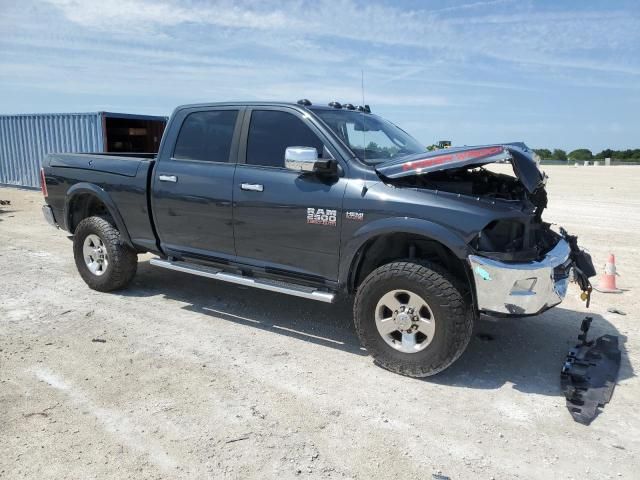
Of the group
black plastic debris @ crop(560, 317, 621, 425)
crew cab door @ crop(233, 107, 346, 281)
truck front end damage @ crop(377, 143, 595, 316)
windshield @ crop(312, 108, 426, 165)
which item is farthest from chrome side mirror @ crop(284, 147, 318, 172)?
black plastic debris @ crop(560, 317, 621, 425)

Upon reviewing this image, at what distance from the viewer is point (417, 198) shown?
3.94 meters

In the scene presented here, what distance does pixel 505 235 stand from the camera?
155 inches

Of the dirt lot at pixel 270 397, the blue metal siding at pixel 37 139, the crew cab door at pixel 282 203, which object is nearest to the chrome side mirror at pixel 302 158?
the crew cab door at pixel 282 203

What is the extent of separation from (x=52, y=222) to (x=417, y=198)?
480 cm

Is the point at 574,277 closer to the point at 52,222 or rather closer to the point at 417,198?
the point at 417,198

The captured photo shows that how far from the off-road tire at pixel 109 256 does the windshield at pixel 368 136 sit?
2.72 meters

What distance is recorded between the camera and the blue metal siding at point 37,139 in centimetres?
1623

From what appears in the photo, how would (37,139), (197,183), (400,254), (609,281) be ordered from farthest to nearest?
1. (37,139)
2. (609,281)
3. (197,183)
4. (400,254)

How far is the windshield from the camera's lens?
15.0 feet

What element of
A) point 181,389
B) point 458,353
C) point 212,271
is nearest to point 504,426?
point 458,353

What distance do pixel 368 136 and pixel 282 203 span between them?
40.3 inches

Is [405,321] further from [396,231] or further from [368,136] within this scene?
[368,136]

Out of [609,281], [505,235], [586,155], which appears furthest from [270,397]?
[586,155]

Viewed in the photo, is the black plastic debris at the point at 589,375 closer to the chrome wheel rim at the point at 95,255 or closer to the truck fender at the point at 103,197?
the truck fender at the point at 103,197
